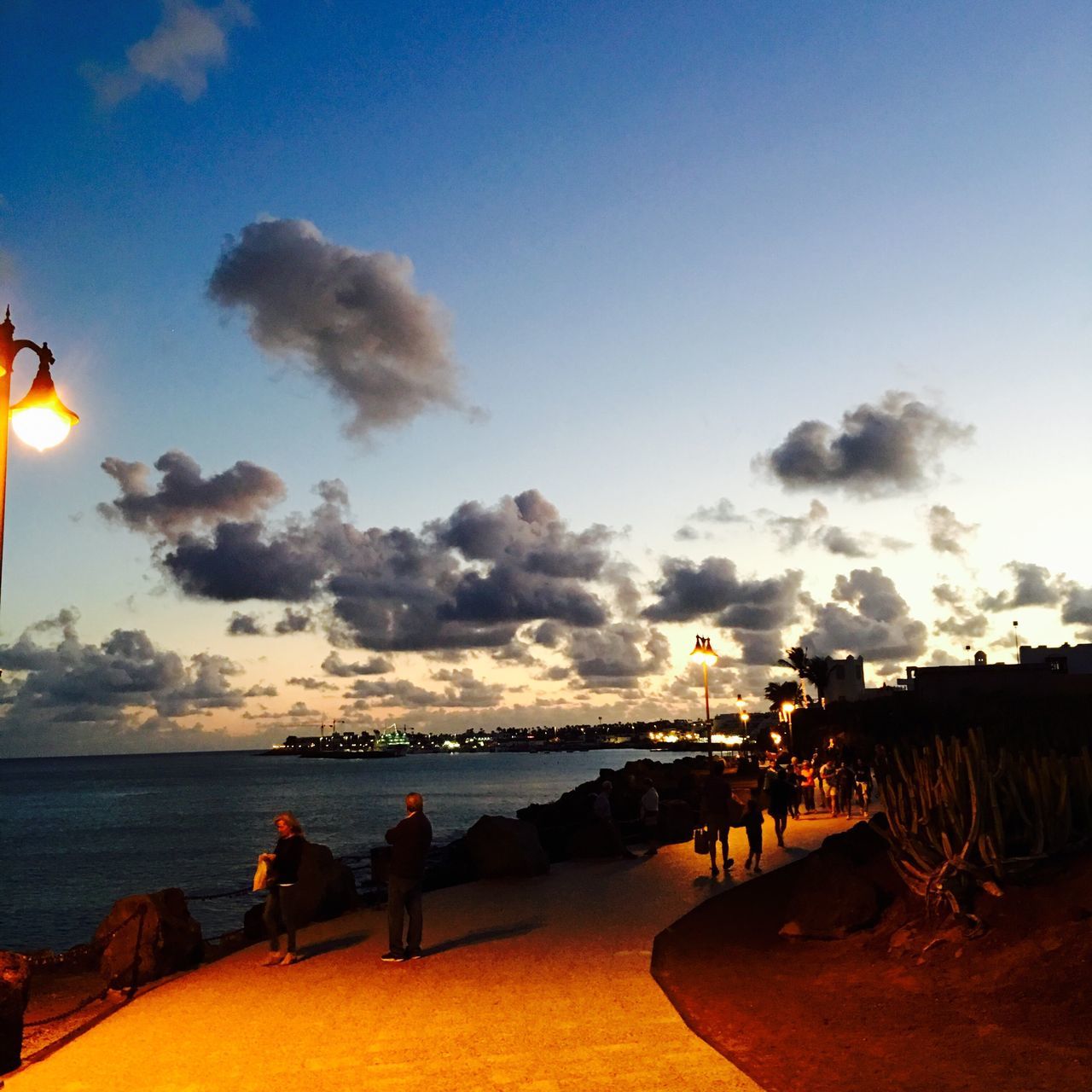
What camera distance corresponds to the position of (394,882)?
1116 centimetres

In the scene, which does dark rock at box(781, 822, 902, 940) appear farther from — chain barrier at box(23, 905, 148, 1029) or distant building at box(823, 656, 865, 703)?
distant building at box(823, 656, 865, 703)

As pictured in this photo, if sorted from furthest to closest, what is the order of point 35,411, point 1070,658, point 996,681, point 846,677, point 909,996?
point 846,677 → point 1070,658 → point 996,681 → point 909,996 → point 35,411

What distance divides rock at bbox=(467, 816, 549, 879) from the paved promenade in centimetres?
353

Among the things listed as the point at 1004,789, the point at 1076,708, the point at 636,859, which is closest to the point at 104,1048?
the point at 1004,789

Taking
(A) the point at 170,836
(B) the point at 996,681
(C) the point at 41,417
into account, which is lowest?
(A) the point at 170,836

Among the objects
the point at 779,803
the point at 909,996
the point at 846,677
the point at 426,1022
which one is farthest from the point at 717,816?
the point at 846,677

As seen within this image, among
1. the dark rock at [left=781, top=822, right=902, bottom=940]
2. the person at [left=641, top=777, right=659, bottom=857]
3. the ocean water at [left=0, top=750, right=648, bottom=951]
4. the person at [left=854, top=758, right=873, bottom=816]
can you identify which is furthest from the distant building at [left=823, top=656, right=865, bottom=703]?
the dark rock at [left=781, top=822, right=902, bottom=940]

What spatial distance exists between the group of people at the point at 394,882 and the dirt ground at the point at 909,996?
261cm

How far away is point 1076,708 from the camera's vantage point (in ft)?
105

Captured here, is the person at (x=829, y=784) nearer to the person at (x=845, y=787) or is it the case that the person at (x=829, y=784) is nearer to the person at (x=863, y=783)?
the person at (x=845, y=787)

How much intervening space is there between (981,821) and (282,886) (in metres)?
7.41

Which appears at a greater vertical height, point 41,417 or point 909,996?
point 41,417

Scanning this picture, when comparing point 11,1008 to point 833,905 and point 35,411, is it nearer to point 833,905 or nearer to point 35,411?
point 35,411

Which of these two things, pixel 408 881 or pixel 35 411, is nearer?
pixel 35 411
